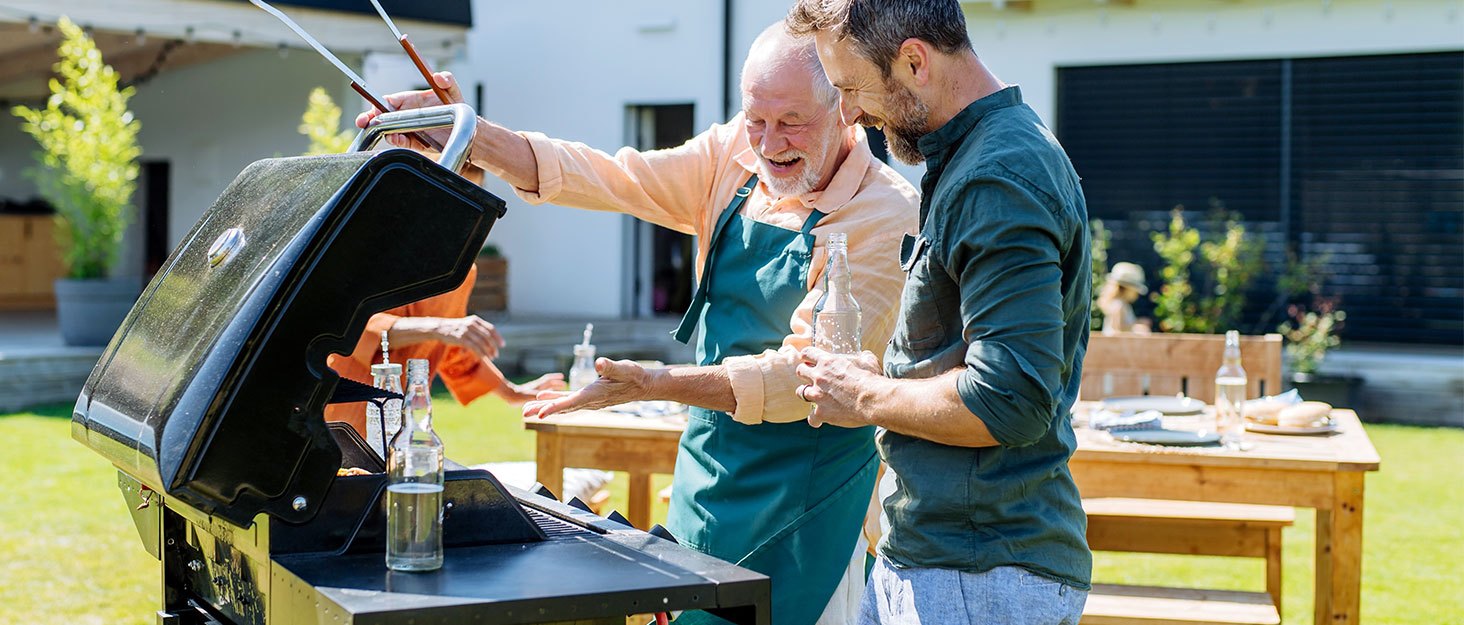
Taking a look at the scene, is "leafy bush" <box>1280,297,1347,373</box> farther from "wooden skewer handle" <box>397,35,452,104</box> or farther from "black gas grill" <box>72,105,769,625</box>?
"black gas grill" <box>72,105,769,625</box>

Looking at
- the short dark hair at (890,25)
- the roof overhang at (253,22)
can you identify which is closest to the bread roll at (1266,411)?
the short dark hair at (890,25)

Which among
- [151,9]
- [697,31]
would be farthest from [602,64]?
[151,9]

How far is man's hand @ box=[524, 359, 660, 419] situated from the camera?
2.18m

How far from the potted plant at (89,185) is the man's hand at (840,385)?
32.3 ft

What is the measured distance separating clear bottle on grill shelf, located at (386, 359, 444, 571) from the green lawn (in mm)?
3333

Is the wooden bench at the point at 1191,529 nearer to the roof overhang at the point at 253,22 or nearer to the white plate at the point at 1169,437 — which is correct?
the white plate at the point at 1169,437

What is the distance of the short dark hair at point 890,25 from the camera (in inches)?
69.6

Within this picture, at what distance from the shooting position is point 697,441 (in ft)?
8.77

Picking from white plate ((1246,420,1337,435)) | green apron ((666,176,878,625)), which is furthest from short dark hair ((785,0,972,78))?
white plate ((1246,420,1337,435))

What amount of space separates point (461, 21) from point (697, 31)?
231cm

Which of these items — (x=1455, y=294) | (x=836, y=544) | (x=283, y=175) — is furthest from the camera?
(x=1455, y=294)

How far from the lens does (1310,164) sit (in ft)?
35.5

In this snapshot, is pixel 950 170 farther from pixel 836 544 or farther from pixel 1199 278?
pixel 1199 278

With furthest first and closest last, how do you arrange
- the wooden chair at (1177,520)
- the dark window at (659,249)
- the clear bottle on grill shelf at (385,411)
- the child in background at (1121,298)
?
the dark window at (659,249) → the child in background at (1121,298) → the wooden chair at (1177,520) → the clear bottle on grill shelf at (385,411)
